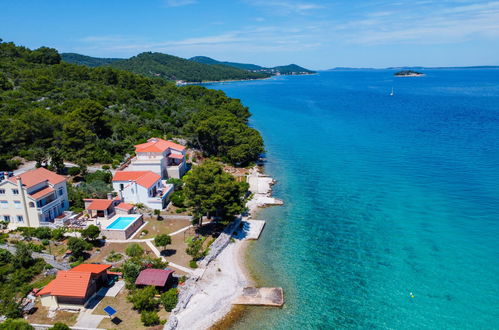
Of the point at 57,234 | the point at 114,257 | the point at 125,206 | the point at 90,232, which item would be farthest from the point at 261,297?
the point at 57,234

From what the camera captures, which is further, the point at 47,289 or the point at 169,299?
the point at 169,299

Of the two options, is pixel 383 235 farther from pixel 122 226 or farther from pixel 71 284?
pixel 71 284

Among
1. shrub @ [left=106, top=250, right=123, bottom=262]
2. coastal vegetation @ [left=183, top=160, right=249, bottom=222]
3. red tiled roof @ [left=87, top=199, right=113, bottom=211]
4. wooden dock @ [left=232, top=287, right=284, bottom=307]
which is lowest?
wooden dock @ [left=232, top=287, right=284, bottom=307]

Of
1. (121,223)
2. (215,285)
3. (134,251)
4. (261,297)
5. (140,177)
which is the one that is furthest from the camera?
(140,177)

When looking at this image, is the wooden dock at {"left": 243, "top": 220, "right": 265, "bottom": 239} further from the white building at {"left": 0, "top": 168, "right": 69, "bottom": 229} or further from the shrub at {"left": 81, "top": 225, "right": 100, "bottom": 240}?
the white building at {"left": 0, "top": 168, "right": 69, "bottom": 229}

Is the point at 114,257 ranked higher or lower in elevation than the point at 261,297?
higher

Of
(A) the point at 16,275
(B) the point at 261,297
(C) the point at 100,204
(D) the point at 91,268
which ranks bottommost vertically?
(B) the point at 261,297

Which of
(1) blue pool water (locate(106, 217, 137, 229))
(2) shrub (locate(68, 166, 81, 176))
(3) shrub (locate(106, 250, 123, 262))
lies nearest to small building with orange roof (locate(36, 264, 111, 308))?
(3) shrub (locate(106, 250, 123, 262))
